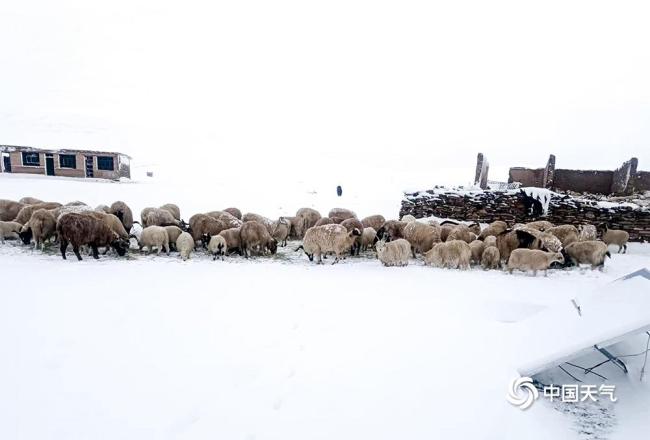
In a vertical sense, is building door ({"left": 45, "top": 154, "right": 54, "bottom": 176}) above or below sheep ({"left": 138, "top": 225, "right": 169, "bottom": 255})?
above

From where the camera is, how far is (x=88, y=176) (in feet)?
93.8

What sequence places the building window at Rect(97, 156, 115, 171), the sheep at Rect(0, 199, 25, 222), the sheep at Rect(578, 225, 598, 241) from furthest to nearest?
1. the building window at Rect(97, 156, 115, 171)
2. the sheep at Rect(0, 199, 25, 222)
3. the sheep at Rect(578, 225, 598, 241)

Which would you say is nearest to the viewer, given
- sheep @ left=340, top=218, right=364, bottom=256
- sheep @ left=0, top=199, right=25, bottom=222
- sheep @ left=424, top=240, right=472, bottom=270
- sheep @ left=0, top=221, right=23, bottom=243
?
sheep @ left=424, top=240, right=472, bottom=270

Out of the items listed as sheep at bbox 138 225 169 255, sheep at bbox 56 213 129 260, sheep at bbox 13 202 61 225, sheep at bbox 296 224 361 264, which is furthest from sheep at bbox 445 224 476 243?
sheep at bbox 13 202 61 225

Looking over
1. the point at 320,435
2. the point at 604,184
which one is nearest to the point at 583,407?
the point at 320,435

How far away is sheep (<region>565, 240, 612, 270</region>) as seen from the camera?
804 cm

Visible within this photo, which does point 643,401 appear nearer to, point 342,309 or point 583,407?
point 583,407

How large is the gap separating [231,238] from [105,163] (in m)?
26.3

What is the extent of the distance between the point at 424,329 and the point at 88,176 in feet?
107

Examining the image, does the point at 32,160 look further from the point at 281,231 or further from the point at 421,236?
the point at 421,236

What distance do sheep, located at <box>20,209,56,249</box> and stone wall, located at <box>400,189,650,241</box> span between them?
39.6 ft

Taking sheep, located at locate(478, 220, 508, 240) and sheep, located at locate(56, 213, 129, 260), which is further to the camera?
sheep, located at locate(478, 220, 508, 240)

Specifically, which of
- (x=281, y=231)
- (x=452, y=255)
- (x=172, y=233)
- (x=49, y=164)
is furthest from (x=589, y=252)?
(x=49, y=164)

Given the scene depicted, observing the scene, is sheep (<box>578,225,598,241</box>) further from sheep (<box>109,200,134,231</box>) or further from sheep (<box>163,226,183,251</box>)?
sheep (<box>109,200,134,231</box>)
